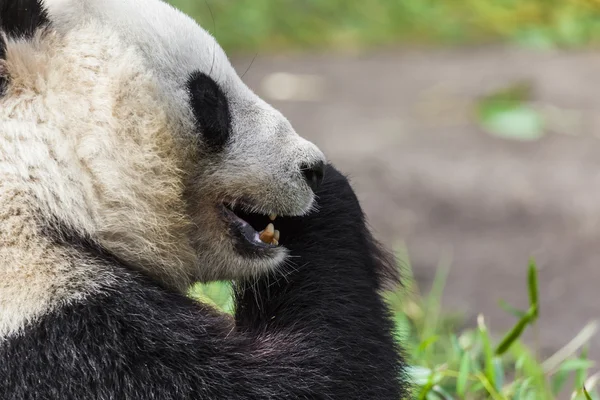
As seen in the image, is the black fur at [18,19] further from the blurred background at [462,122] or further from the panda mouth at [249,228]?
the blurred background at [462,122]

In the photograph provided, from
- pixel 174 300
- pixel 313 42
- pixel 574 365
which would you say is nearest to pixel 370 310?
pixel 174 300

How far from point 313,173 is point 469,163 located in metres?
4.24

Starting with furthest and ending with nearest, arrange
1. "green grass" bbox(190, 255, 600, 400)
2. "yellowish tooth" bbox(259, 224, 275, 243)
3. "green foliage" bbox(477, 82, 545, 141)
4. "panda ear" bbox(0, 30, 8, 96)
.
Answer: "green foliage" bbox(477, 82, 545, 141) → "green grass" bbox(190, 255, 600, 400) → "yellowish tooth" bbox(259, 224, 275, 243) → "panda ear" bbox(0, 30, 8, 96)

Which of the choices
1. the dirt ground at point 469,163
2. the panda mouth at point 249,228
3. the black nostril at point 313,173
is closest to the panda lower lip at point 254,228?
the panda mouth at point 249,228

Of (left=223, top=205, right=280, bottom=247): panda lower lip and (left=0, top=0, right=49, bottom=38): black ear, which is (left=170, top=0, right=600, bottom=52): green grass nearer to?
(left=223, top=205, right=280, bottom=247): panda lower lip

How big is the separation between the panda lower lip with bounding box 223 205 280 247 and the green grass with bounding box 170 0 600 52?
673 centimetres

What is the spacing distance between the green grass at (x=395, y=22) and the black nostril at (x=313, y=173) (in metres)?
6.76

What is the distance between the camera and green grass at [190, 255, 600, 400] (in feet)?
10.3

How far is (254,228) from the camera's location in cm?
269

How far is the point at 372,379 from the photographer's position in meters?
2.48

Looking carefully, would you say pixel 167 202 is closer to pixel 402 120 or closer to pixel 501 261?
pixel 501 261

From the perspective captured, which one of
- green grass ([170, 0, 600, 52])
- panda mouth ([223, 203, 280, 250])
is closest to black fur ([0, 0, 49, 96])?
panda mouth ([223, 203, 280, 250])

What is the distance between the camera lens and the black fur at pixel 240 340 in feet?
7.06

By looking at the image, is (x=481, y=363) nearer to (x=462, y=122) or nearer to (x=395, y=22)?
(x=462, y=122)
